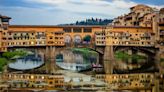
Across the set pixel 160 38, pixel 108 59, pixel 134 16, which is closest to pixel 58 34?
pixel 108 59

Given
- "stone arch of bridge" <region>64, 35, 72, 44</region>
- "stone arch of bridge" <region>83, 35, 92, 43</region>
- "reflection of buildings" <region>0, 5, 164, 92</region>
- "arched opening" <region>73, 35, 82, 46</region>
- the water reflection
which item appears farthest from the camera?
"stone arch of bridge" <region>83, 35, 92, 43</region>

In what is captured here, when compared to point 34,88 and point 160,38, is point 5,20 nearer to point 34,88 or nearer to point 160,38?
point 160,38

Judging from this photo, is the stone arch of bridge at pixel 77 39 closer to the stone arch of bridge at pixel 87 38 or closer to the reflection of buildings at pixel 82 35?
the reflection of buildings at pixel 82 35

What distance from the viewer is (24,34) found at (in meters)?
56.9

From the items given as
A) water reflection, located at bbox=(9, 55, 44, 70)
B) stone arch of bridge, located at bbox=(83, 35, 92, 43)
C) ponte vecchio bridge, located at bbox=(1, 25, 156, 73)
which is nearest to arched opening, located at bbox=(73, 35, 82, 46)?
ponte vecchio bridge, located at bbox=(1, 25, 156, 73)

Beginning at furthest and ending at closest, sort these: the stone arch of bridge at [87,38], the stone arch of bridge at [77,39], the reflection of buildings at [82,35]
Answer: the stone arch of bridge at [87,38]
the stone arch of bridge at [77,39]
the reflection of buildings at [82,35]

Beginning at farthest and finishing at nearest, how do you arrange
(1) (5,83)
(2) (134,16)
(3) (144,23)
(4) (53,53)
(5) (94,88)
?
(2) (134,16), (3) (144,23), (4) (53,53), (1) (5,83), (5) (94,88)

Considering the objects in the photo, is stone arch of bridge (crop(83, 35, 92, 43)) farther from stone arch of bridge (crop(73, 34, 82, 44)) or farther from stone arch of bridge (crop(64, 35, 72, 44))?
stone arch of bridge (crop(64, 35, 72, 44))

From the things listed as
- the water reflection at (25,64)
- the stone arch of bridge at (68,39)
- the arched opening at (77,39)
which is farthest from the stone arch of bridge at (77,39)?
the water reflection at (25,64)

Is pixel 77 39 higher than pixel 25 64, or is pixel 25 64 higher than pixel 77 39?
pixel 77 39

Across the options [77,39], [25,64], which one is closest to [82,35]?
[77,39]

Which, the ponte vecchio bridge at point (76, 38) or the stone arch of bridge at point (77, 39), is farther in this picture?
the stone arch of bridge at point (77, 39)

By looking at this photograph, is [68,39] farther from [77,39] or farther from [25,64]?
[25,64]

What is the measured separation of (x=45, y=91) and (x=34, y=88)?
1.68 metres
